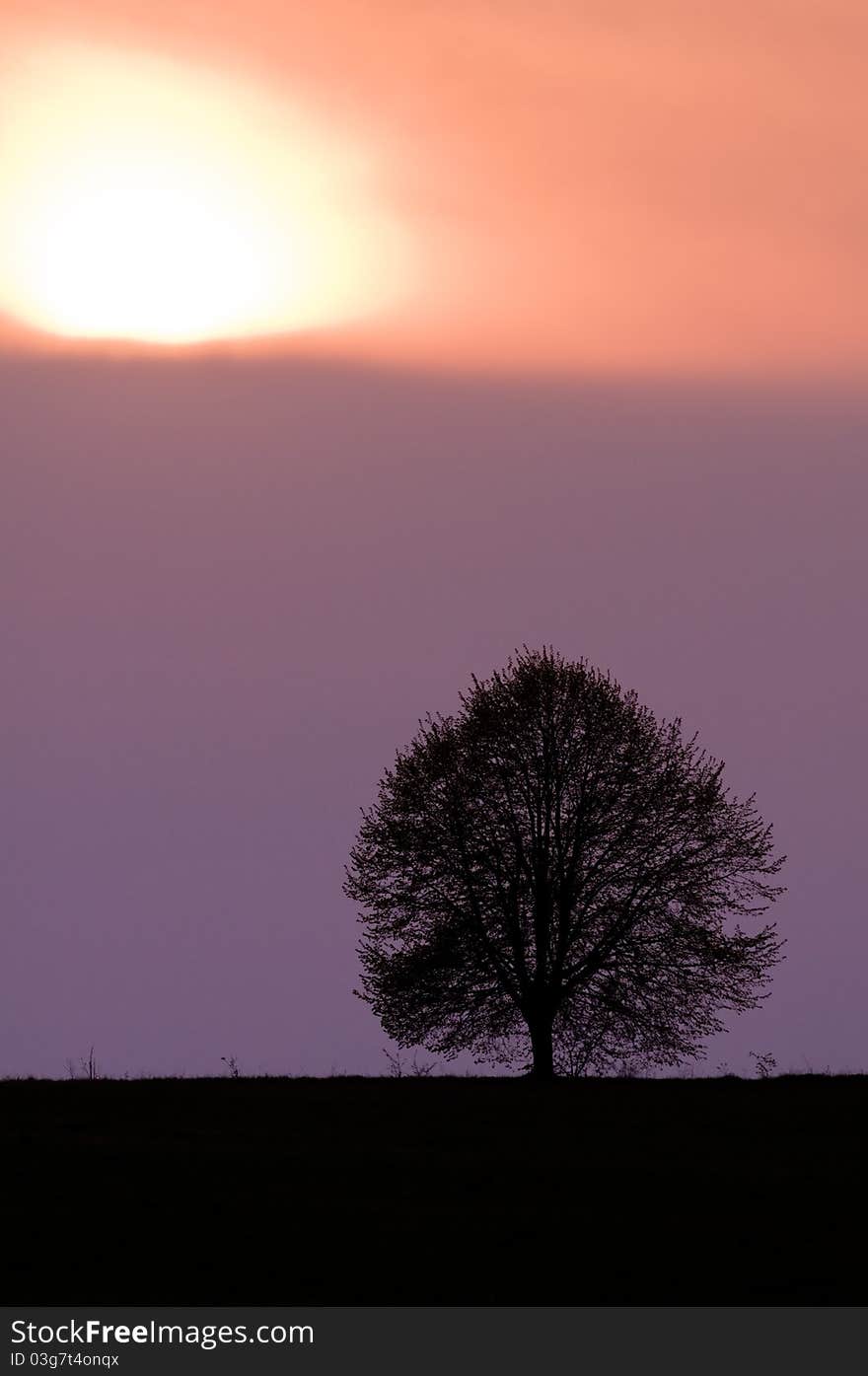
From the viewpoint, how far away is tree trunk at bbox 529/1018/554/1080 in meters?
50.9

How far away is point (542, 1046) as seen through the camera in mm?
51031

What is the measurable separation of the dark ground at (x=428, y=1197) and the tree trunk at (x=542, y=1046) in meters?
10.1

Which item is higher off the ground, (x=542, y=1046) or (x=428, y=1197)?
(x=542, y=1046)

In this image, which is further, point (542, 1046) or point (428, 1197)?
point (542, 1046)

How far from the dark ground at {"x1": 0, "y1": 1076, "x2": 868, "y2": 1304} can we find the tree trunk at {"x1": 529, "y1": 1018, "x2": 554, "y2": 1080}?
10129mm

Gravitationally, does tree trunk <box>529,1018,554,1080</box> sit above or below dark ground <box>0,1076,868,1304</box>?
above

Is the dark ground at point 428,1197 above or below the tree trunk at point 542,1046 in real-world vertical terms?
below

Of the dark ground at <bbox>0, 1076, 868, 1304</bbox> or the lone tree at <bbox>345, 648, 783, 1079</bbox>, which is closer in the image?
the dark ground at <bbox>0, 1076, 868, 1304</bbox>

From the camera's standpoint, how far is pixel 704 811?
173ft

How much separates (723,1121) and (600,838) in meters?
15.7

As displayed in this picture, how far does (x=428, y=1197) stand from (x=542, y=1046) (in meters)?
22.3

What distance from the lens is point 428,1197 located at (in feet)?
95.3

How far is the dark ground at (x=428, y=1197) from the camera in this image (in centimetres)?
2430
